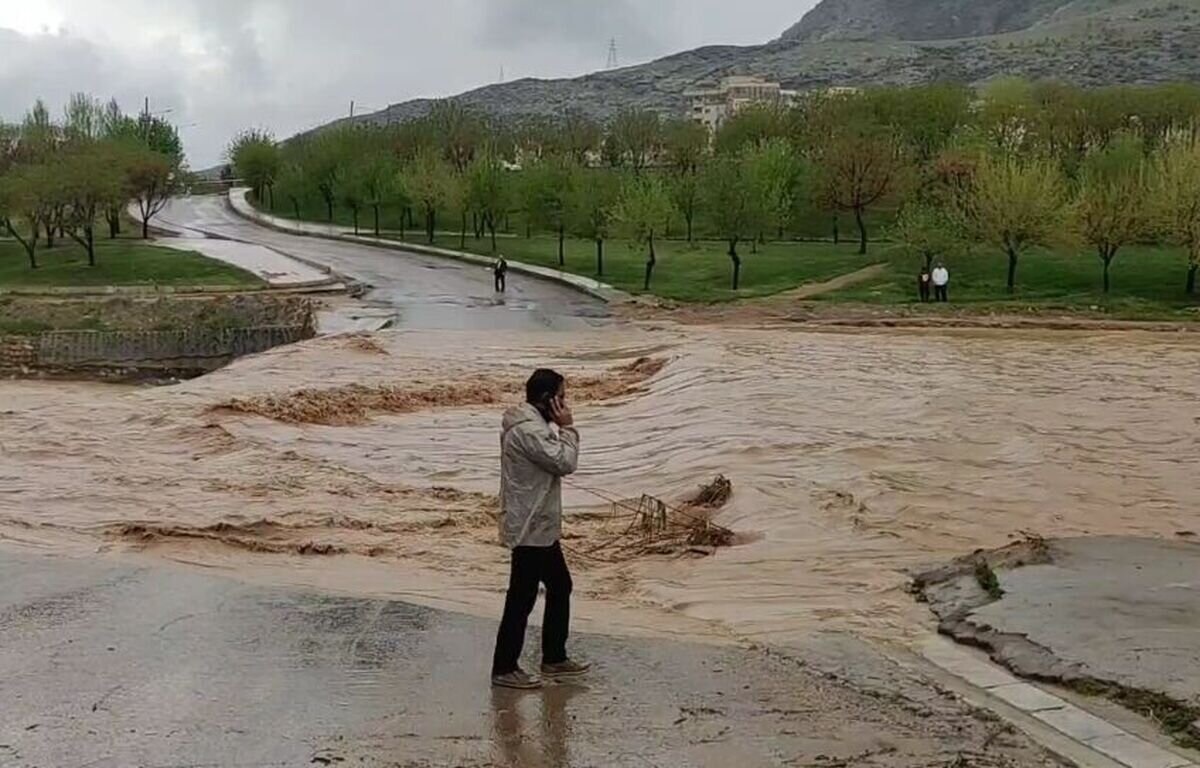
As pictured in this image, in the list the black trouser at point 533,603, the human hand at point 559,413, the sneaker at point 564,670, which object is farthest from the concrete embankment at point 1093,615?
the human hand at point 559,413

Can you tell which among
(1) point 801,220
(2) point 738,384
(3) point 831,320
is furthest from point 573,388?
(1) point 801,220

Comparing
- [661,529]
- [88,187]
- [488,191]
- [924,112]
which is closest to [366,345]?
[661,529]

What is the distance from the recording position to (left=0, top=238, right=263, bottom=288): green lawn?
5291 cm

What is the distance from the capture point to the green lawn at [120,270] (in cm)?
5291

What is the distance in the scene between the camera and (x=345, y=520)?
1482cm

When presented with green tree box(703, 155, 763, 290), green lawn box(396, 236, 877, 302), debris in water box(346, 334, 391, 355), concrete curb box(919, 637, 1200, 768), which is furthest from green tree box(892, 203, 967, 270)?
concrete curb box(919, 637, 1200, 768)

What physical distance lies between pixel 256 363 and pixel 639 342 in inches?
384

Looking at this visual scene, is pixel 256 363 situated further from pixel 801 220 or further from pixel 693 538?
pixel 801 220

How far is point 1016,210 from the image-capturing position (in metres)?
49.7

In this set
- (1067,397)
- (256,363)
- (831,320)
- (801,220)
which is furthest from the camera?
(801,220)

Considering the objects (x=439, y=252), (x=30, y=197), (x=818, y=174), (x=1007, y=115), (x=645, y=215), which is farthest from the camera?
(x=1007, y=115)

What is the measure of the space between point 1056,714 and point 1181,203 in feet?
146

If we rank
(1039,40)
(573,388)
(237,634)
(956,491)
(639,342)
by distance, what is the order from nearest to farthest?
(237,634), (956,491), (573,388), (639,342), (1039,40)

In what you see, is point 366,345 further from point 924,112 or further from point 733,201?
point 924,112
